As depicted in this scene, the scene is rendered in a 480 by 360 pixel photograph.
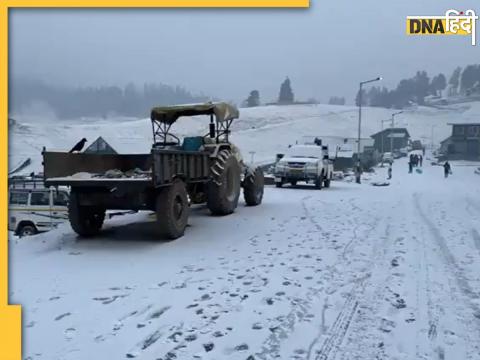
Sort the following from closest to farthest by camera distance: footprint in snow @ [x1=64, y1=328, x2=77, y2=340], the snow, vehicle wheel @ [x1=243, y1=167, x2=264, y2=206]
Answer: the snow → footprint in snow @ [x1=64, y1=328, x2=77, y2=340] → vehicle wheel @ [x1=243, y1=167, x2=264, y2=206]

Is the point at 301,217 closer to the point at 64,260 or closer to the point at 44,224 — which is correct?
the point at 64,260

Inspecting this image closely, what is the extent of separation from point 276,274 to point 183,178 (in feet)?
11.7

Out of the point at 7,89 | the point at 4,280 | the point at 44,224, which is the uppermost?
the point at 7,89

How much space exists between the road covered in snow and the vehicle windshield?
44.2 ft

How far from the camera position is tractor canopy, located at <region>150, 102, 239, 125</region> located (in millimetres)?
12148

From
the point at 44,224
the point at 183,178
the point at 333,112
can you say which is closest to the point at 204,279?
the point at 183,178

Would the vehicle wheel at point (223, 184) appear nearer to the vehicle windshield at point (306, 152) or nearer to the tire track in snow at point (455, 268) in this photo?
the tire track in snow at point (455, 268)

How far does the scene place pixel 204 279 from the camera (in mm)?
5961

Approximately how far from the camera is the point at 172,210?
326 inches

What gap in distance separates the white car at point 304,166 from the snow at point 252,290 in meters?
11.2

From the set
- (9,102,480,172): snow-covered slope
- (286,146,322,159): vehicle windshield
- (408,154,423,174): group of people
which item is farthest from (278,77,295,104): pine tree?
(286,146,322,159): vehicle windshield

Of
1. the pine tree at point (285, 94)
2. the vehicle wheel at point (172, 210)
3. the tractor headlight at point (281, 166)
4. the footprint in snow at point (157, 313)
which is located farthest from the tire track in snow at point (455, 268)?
the pine tree at point (285, 94)

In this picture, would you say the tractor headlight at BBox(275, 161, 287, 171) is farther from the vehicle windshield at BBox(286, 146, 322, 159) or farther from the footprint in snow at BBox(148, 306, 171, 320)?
the footprint in snow at BBox(148, 306, 171, 320)

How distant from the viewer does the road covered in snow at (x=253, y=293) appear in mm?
4020
